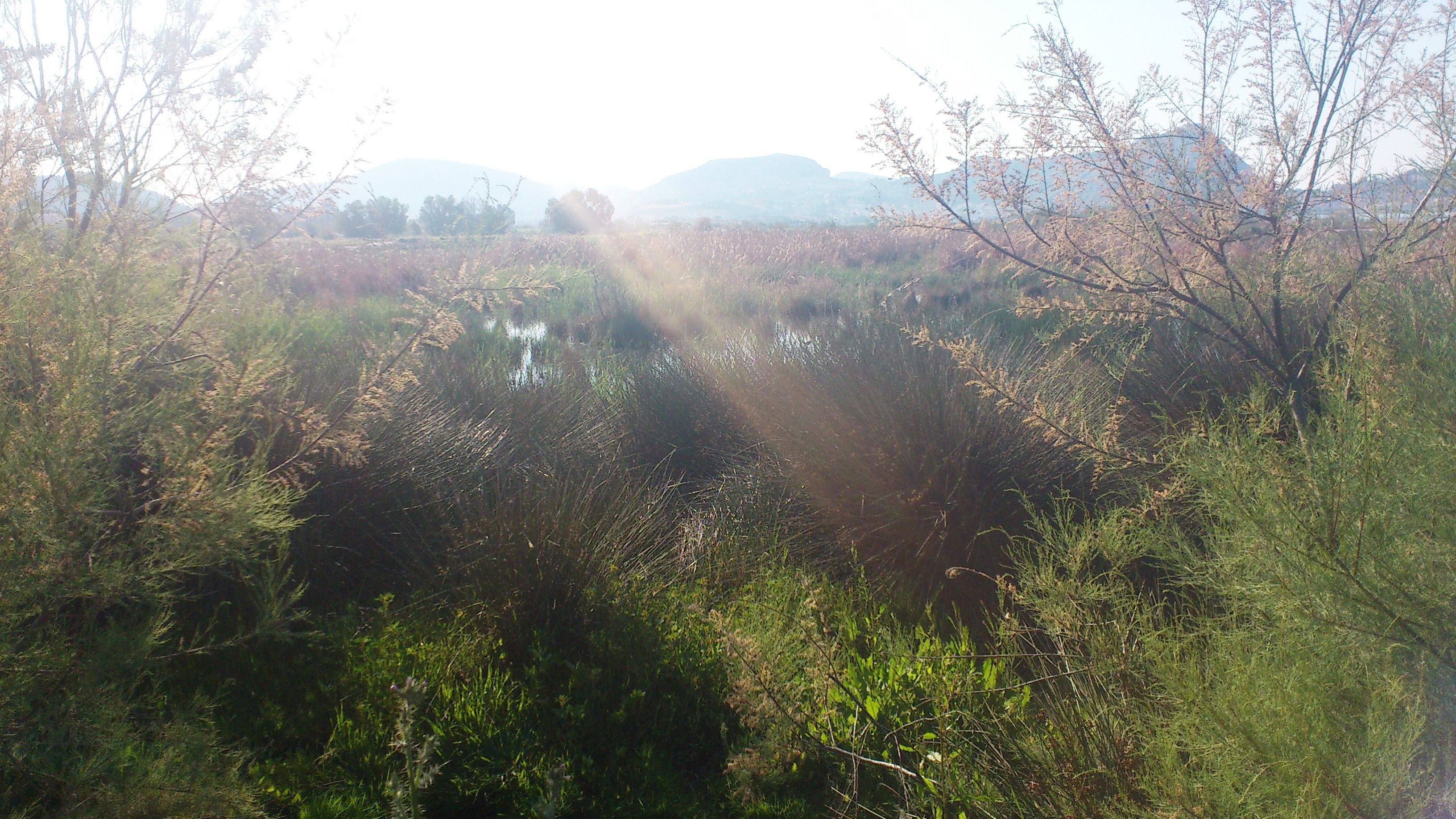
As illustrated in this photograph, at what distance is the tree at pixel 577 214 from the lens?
42.2 meters

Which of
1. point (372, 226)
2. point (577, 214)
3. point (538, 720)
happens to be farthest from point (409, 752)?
point (577, 214)

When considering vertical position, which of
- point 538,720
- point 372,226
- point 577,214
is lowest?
point 538,720

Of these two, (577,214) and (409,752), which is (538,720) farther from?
(577,214)

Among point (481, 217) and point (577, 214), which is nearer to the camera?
point (481, 217)

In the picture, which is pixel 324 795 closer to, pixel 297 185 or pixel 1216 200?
pixel 297 185

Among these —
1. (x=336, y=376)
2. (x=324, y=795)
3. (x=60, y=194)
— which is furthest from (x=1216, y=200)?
(x=60, y=194)

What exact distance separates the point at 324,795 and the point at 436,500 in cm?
167

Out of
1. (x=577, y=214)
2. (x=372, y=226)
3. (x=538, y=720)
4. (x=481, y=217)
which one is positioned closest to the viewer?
(x=538, y=720)

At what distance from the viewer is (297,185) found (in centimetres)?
370

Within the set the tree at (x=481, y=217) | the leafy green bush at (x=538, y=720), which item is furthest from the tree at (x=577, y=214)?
the leafy green bush at (x=538, y=720)

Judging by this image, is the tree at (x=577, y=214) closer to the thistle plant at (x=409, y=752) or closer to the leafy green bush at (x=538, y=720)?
the leafy green bush at (x=538, y=720)

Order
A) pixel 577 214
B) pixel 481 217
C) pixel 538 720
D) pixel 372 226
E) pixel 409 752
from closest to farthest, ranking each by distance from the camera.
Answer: pixel 409 752
pixel 538 720
pixel 481 217
pixel 372 226
pixel 577 214

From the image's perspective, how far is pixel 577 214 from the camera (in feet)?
147

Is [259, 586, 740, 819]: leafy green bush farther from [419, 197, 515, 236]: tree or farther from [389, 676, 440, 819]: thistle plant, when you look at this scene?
[419, 197, 515, 236]: tree
